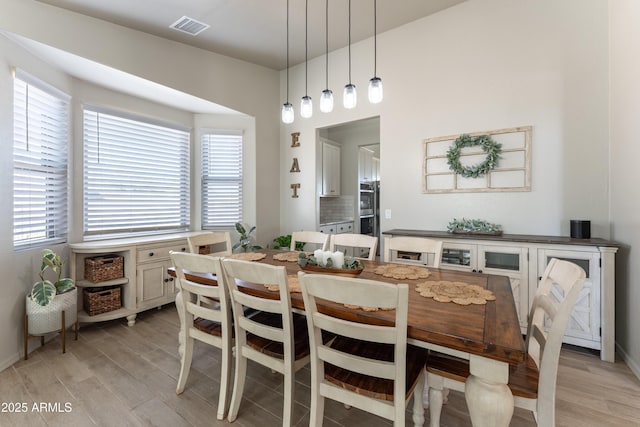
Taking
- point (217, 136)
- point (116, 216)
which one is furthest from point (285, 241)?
point (116, 216)

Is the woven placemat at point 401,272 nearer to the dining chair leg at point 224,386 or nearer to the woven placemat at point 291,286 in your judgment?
the woven placemat at point 291,286

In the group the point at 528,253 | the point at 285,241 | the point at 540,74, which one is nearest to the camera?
the point at 528,253

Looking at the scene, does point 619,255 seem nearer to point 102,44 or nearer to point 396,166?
point 396,166

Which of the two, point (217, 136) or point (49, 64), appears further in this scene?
point (217, 136)

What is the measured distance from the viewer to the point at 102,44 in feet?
9.14

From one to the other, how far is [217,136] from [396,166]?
269 cm

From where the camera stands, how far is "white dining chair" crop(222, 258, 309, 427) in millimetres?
1405

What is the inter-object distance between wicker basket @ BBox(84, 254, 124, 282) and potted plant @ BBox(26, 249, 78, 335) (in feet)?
1.14

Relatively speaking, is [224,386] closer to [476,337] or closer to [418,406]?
[418,406]

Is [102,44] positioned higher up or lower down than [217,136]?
higher up

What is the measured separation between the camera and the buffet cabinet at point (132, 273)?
9.55 ft

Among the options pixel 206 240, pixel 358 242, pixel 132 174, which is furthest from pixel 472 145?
pixel 132 174

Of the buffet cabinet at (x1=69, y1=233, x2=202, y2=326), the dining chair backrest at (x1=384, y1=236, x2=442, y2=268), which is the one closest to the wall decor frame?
the dining chair backrest at (x1=384, y1=236, x2=442, y2=268)

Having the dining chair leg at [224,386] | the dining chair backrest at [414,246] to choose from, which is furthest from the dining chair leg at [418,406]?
the dining chair leg at [224,386]
